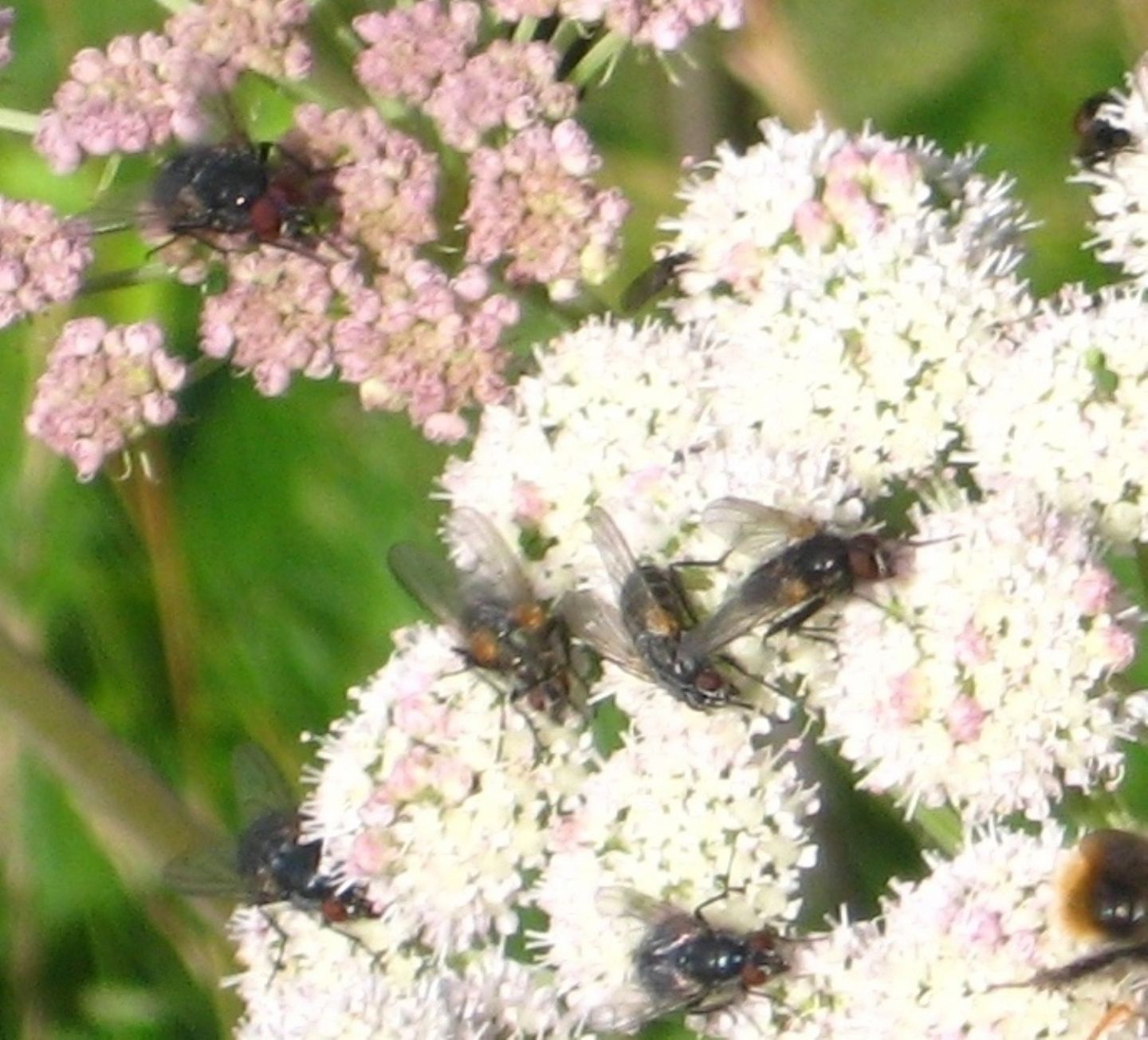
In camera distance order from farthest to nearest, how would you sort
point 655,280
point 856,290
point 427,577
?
1. point 655,280
2. point 427,577
3. point 856,290

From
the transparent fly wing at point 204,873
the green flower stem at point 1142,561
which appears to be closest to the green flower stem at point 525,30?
the green flower stem at point 1142,561

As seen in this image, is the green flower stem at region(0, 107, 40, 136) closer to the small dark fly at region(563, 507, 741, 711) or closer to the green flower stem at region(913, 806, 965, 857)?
the small dark fly at region(563, 507, 741, 711)

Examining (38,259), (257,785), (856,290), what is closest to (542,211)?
(856,290)

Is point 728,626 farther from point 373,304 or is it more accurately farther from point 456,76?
point 456,76

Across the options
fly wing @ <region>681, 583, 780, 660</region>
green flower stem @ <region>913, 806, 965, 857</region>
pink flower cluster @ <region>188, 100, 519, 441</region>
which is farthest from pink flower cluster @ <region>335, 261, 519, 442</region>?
green flower stem @ <region>913, 806, 965, 857</region>

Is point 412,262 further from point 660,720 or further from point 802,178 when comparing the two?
point 660,720

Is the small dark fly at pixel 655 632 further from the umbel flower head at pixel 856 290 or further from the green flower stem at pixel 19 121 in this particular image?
the green flower stem at pixel 19 121
